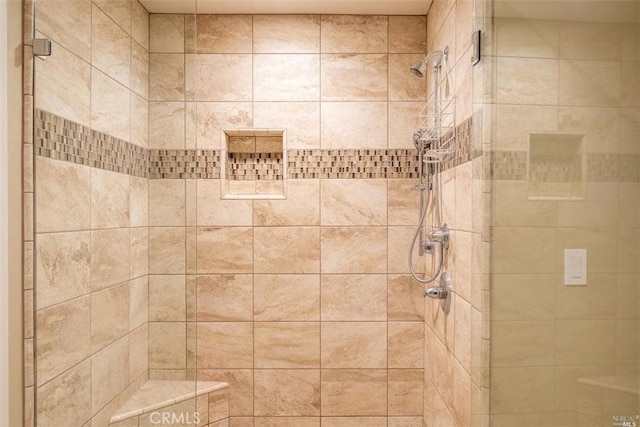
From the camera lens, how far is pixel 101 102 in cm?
150

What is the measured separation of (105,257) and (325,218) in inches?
53.9

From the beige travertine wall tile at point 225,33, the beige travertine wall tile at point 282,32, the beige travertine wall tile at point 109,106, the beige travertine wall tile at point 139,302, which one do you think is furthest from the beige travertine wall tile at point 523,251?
the beige travertine wall tile at point 225,33

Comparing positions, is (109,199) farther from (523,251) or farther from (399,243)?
(399,243)

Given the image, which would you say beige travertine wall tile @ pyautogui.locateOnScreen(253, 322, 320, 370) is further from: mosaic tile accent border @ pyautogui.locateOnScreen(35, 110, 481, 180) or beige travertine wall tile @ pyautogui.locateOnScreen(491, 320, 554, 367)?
beige travertine wall tile @ pyautogui.locateOnScreen(491, 320, 554, 367)

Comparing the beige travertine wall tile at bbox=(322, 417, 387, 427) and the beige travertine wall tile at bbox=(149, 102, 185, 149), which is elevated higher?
the beige travertine wall tile at bbox=(149, 102, 185, 149)

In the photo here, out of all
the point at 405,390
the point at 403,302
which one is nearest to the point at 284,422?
the point at 405,390

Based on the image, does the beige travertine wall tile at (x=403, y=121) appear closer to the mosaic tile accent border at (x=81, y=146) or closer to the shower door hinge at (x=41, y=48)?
the mosaic tile accent border at (x=81, y=146)

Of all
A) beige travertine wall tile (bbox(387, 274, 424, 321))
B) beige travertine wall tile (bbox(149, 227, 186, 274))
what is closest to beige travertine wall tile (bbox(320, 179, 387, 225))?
beige travertine wall tile (bbox(387, 274, 424, 321))

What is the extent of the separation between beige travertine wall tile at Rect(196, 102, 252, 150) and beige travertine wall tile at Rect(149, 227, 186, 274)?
45.3 inches

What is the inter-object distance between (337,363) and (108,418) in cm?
142

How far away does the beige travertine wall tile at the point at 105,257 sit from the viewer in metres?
→ 1.50

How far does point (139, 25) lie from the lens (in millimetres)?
1536

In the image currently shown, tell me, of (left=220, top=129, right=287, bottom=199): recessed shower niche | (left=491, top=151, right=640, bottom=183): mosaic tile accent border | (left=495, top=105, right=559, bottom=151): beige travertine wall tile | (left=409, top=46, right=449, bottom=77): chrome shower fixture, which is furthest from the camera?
(left=220, top=129, right=287, bottom=199): recessed shower niche

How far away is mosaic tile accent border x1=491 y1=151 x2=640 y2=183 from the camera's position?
0.88 meters
